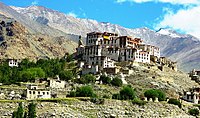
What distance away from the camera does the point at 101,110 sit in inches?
2911

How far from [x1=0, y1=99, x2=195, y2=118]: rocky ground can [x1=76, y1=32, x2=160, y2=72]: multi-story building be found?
2621cm

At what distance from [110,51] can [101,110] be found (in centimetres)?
4025

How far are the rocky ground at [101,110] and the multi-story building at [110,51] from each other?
86.0ft

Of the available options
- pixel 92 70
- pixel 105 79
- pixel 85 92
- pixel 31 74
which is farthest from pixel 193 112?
pixel 31 74

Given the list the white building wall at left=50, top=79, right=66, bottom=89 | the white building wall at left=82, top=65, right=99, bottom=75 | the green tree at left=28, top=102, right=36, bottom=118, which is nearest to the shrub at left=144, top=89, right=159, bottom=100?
the white building wall at left=50, top=79, right=66, bottom=89

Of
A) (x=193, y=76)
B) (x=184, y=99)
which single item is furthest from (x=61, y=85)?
(x=193, y=76)

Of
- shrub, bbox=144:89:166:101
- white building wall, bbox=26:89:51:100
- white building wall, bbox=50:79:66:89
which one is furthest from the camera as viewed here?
white building wall, bbox=50:79:66:89

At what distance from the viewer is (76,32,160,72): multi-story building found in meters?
108

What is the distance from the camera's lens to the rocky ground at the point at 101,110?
68.9m

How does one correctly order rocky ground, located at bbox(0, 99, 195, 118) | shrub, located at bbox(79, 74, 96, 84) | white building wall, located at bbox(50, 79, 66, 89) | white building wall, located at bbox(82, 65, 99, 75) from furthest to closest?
1. white building wall, located at bbox(82, 65, 99, 75)
2. shrub, located at bbox(79, 74, 96, 84)
3. white building wall, located at bbox(50, 79, 66, 89)
4. rocky ground, located at bbox(0, 99, 195, 118)

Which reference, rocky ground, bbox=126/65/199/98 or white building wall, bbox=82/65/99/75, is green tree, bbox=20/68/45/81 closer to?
white building wall, bbox=82/65/99/75

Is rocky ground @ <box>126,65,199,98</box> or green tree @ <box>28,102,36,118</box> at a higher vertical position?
rocky ground @ <box>126,65,199,98</box>

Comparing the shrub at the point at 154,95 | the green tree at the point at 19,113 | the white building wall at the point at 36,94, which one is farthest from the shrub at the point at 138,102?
the green tree at the point at 19,113

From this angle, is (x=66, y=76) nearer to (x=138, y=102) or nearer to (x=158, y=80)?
(x=158, y=80)
